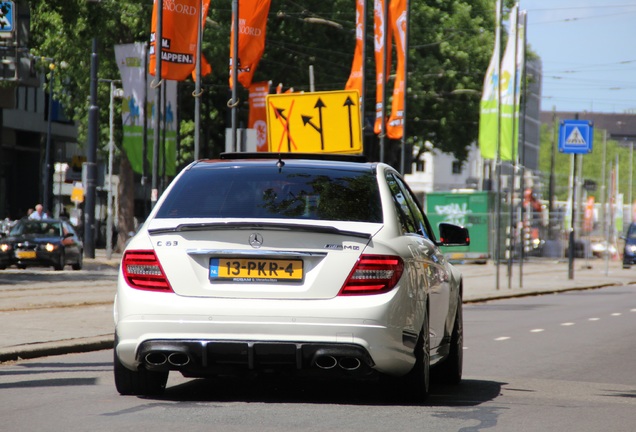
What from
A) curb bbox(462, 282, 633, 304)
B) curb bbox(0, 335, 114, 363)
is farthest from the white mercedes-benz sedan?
curb bbox(462, 282, 633, 304)

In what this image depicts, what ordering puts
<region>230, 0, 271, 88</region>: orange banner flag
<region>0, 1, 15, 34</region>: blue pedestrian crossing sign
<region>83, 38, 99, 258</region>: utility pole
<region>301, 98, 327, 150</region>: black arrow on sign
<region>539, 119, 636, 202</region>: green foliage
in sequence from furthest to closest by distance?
<region>539, 119, 636, 202</region>: green foliage
<region>83, 38, 99, 258</region>: utility pole
<region>230, 0, 271, 88</region>: orange banner flag
<region>301, 98, 327, 150</region>: black arrow on sign
<region>0, 1, 15, 34</region>: blue pedestrian crossing sign

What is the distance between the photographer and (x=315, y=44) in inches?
2183

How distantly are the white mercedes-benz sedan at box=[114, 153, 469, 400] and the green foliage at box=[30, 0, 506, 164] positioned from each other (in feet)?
134

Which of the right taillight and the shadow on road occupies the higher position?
the right taillight

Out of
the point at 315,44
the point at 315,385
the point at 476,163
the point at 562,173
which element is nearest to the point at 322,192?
the point at 315,385

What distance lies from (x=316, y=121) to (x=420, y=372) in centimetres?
1650

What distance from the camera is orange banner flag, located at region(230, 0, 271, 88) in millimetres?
27359

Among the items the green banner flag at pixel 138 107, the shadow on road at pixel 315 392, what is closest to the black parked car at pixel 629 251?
the green banner flag at pixel 138 107

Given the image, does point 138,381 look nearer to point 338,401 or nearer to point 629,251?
point 338,401

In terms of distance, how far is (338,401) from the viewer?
9.39 meters

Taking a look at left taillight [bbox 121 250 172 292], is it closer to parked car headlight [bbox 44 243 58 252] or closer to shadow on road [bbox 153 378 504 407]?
shadow on road [bbox 153 378 504 407]

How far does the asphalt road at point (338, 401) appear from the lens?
324 inches

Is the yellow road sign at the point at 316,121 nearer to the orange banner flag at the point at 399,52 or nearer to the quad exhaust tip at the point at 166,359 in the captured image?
the orange banner flag at the point at 399,52

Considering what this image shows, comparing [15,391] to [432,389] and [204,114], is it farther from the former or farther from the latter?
[204,114]
